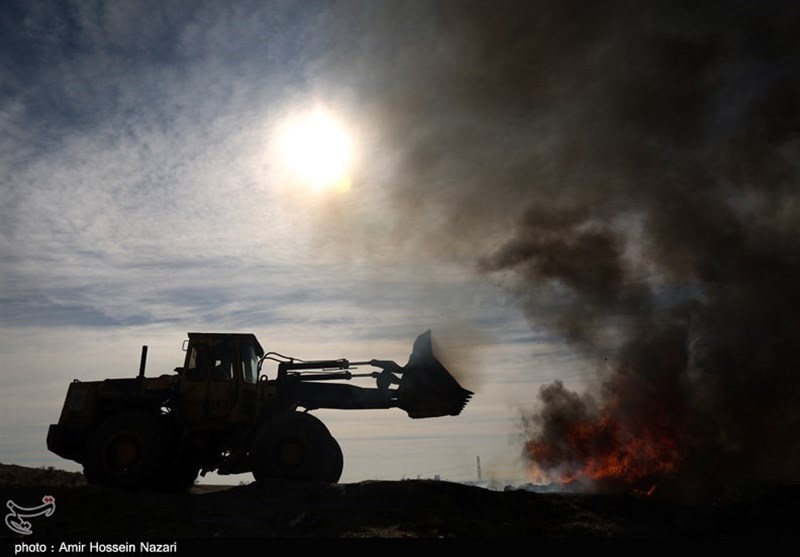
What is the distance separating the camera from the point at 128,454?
39.2 feet

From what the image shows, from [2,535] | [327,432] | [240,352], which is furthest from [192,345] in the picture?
[2,535]

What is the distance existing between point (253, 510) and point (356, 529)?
230cm

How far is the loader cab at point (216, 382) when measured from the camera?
12.2 metres

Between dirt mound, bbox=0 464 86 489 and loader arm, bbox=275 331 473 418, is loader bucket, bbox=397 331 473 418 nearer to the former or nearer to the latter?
loader arm, bbox=275 331 473 418

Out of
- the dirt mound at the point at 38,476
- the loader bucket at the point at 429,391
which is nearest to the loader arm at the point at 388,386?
the loader bucket at the point at 429,391

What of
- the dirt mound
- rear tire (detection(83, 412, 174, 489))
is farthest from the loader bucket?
the dirt mound

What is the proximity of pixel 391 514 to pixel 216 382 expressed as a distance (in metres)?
5.19

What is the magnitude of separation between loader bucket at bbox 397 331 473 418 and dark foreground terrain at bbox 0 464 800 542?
1.83 meters

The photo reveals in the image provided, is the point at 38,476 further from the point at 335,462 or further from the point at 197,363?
the point at 335,462

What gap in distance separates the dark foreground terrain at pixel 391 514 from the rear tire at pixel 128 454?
1330 millimetres

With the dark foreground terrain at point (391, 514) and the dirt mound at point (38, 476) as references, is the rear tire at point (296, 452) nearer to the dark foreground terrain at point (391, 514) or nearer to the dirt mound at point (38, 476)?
the dark foreground terrain at point (391, 514)

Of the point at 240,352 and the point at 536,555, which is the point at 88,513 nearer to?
the point at 240,352

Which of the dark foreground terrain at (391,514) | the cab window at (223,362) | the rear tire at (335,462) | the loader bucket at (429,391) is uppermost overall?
the cab window at (223,362)

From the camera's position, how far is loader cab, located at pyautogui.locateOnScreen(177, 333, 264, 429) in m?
12.2
